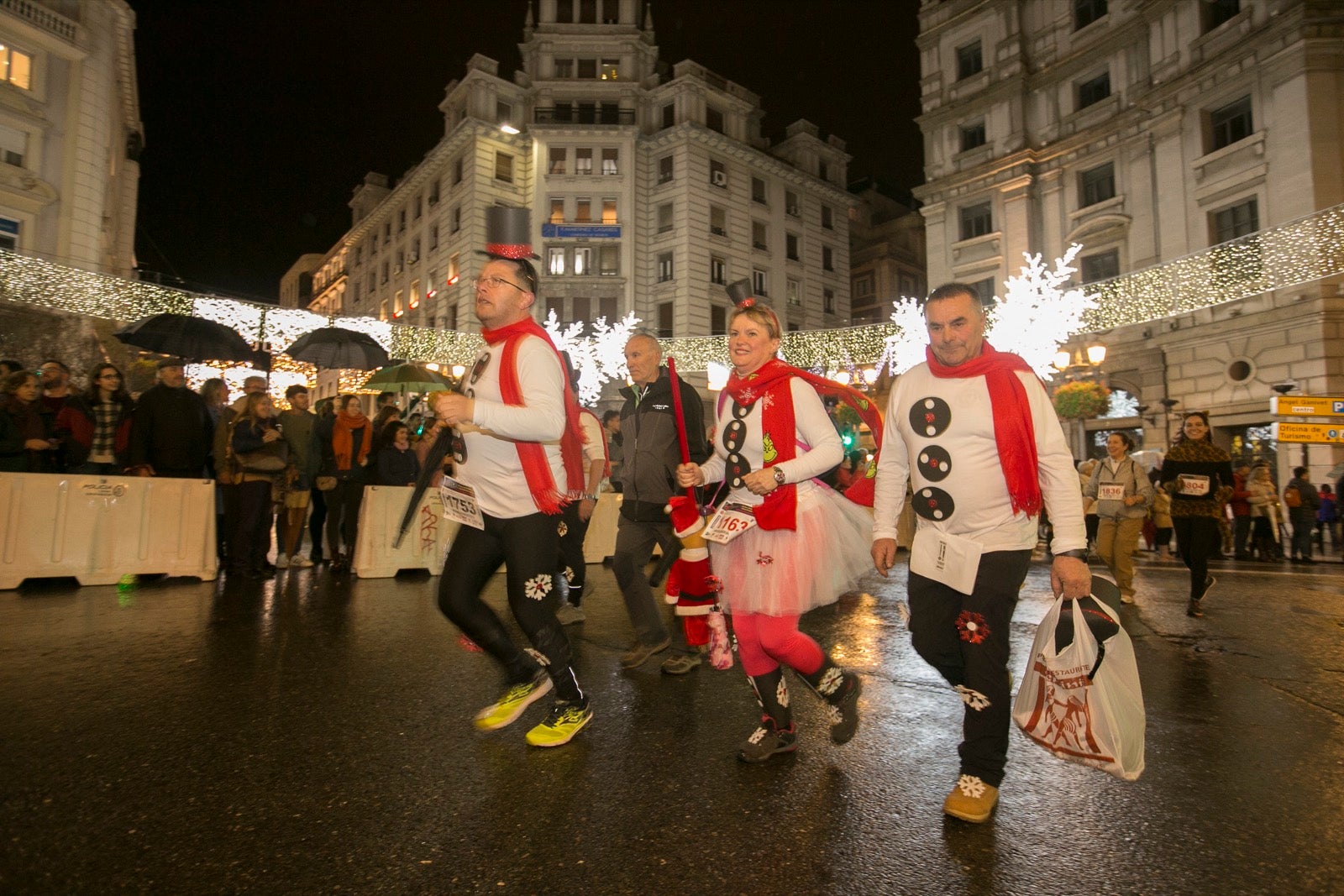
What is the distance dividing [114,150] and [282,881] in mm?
36868

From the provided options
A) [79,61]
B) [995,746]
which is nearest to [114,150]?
[79,61]

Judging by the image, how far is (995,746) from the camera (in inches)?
115

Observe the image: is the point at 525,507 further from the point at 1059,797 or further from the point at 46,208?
the point at 46,208

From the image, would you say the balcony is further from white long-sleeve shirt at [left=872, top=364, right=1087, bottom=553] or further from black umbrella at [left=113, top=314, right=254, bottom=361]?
white long-sleeve shirt at [left=872, top=364, right=1087, bottom=553]

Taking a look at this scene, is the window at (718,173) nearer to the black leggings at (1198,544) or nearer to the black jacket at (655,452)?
the black leggings at (1198,544)

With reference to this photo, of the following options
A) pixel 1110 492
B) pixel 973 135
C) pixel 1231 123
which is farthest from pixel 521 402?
pixel 973 135

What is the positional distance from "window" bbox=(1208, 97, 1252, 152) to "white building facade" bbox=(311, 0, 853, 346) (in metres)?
22.2

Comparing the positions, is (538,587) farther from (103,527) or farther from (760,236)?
(760,236)

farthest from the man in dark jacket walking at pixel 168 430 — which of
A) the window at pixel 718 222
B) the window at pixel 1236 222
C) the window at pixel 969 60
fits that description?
the window at pixel 718 222

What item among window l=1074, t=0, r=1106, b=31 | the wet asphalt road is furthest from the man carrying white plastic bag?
window l=1074, t=0, r=1106, b=31

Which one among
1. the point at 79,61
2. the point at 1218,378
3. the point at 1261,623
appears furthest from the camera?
the point at 79,61

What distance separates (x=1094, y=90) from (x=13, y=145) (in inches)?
1409

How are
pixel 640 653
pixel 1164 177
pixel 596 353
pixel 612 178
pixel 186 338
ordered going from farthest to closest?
pixel 612 178
pixel 596 353
pixel 1164 177
pixel 186 338
pixel 640 653

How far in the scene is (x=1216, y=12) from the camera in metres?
Answer: 24.0
